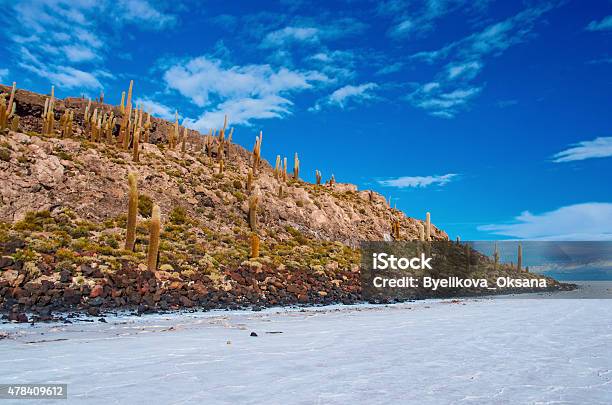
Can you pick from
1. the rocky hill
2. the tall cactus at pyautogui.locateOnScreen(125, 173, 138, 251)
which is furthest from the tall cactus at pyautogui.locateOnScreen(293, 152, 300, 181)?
the tall cactus at pyautogui.locateOnScreen(125, 173, 138, 251)

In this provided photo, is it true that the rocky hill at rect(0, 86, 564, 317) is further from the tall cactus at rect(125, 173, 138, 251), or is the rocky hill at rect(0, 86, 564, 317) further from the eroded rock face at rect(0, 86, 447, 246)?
the tall cactus at rect(125, 173, 138, 251)

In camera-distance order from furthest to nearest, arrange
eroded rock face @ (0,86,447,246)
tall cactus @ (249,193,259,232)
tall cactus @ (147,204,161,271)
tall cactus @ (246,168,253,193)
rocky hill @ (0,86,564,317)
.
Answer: tall cactus @ (246,168,253,193)
tall cactus @ (249,193,259,232)
eroded rock face @ (0,86,447,246)
tall cactus @ (147,204,161,271)
rocky hill @ (0,86,564,317)

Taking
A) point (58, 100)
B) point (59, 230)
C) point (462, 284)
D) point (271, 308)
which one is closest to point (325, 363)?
point (271, 308)

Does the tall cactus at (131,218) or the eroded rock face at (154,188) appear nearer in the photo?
the tall cactus at (131,218)

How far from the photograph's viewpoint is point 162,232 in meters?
27.8

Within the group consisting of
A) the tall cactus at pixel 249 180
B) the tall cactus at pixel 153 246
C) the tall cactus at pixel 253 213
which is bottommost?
the tall cactus at pixel 153 246

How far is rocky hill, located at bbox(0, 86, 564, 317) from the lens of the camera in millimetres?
18281

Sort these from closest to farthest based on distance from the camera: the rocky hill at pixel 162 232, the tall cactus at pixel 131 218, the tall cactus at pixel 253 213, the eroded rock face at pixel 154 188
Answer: the rocky hill at pixel 162 232 → the tall cactus at pixel 131 218 → the eroded rock face at pixel 154 188 → the tall cactus at pixel 253 213

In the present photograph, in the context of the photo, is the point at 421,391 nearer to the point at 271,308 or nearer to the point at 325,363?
the point at 325,363

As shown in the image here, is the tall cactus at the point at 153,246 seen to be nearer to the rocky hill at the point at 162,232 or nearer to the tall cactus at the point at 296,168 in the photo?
the rocky hill at the point at 162,232

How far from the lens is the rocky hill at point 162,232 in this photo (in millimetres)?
18281

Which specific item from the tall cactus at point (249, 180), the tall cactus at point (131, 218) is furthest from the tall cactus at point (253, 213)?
the tall cactus at point (131, 218)

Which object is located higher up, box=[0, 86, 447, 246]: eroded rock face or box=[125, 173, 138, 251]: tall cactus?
box=[0, 86, 447, 246]: eroded rock face

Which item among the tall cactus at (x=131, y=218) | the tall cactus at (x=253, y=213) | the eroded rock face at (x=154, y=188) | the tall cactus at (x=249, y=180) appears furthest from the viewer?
the tall cactus at (x=249, y=180)
